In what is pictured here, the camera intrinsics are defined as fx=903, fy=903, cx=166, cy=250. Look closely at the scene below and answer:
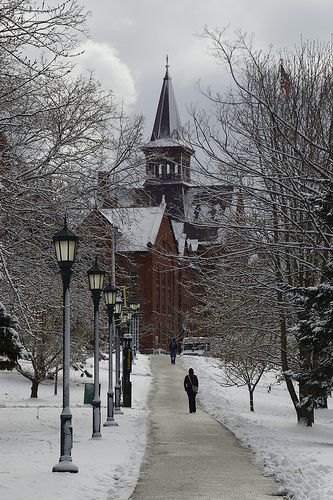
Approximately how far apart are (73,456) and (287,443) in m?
6.06

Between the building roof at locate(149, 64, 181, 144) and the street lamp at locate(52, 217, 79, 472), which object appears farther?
the building roof at locate(149, 64, 181, 144)

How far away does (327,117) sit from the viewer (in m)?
25.1

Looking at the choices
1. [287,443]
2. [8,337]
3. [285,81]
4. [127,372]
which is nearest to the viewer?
[8,337]

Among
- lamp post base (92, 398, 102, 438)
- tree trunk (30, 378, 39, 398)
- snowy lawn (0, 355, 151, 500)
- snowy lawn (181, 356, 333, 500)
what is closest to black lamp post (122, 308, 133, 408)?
snowy lawn (0, 355, 151, 500)

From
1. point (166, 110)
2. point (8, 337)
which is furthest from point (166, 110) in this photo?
point (8, 337)

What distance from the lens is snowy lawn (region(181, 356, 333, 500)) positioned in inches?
506

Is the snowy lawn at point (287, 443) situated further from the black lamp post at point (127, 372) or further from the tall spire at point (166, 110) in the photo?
the tall spire at point (166, 110)

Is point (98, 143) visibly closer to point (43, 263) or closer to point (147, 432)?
point (43, 263)

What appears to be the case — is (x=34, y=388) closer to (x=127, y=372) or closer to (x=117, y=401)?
(x=127, y=372)

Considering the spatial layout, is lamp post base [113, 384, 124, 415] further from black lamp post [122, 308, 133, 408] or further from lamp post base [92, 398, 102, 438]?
lamp post base [92, 398, 102, 438]

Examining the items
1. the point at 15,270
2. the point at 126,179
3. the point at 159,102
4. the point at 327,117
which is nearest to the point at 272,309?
the point at 327,117

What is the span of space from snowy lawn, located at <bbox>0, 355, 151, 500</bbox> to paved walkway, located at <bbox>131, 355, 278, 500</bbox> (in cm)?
35

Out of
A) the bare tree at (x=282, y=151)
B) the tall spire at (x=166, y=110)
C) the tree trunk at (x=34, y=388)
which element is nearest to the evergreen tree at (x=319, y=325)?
the bare tree at (x=282, y=151)

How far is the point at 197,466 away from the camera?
1584 centimetres
